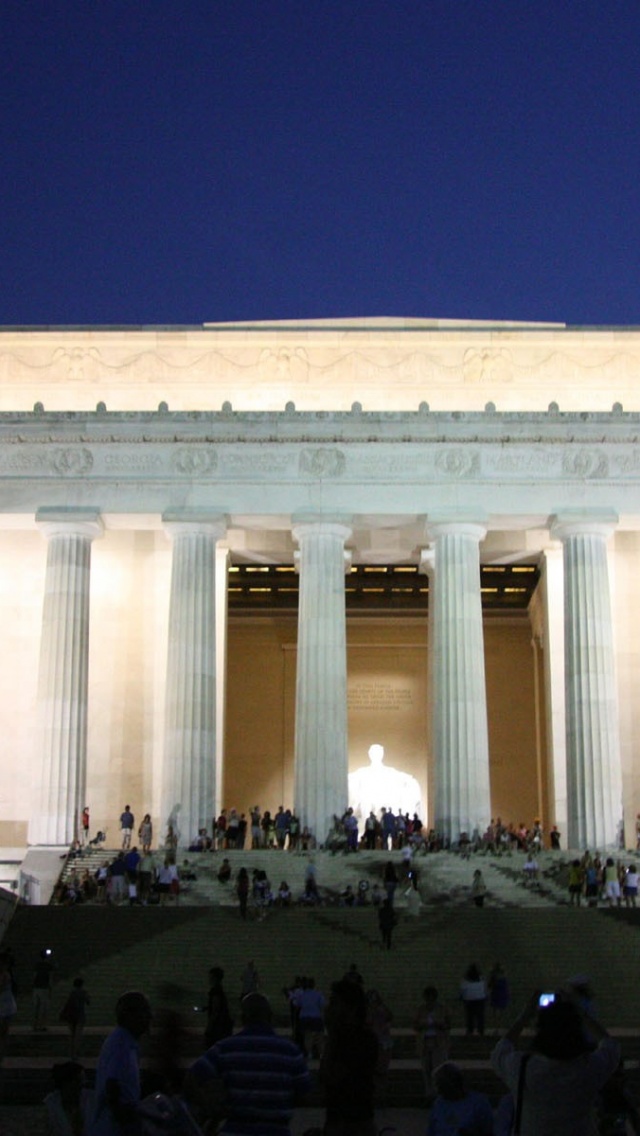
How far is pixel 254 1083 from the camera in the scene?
809cm

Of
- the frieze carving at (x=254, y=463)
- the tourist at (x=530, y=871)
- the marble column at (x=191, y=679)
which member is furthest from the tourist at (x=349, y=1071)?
the frieze carving at (x=254, y=463)

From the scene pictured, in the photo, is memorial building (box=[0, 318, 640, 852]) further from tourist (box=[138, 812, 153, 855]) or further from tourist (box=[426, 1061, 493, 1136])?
tourist (box=[426, 1061, 493, 1136])

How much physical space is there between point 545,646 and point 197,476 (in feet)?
37.8

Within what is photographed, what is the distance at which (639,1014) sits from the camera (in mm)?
25219

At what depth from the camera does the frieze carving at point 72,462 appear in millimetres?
39812

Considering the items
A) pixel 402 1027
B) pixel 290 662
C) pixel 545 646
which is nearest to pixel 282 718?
pixel 290 662

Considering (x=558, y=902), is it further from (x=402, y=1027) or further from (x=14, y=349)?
(x=14, y=349)

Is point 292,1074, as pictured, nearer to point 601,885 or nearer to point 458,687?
point 601,885

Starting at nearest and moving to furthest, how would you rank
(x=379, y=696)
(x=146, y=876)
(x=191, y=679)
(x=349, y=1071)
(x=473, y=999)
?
1. (x=349, y=1071)
2. (x=473, y=999)
3. (x=146, y=876)
4. (x=191, y=679)
5. (x=379, y=696)

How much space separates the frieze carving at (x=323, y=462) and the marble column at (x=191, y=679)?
2705mm

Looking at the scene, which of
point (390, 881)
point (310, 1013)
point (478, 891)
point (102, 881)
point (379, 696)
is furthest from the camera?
point (379, 696)

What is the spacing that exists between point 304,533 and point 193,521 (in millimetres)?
2899

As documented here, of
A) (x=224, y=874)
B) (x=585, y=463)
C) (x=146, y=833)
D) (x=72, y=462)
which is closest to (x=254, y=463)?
(x=72, y=462)

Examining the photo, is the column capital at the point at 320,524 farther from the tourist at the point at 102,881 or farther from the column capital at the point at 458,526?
the tourist at the point at 102,881
